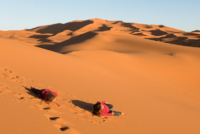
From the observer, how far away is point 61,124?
3.37 meters

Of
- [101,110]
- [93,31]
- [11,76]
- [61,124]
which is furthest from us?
[93,31]

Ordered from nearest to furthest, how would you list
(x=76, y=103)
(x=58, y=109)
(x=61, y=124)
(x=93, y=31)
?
(x=61, y=124)
(x=58, y=109)
(x=76, y=103)
(x=93, y=31)

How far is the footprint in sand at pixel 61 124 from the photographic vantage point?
10.6ft

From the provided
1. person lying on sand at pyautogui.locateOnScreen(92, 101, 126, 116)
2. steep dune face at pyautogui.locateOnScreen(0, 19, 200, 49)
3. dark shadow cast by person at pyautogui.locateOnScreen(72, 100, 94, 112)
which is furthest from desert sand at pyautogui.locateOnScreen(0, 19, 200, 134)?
steep dune face at pyautogui.locateOnScreen(0, 19, 200, 49)

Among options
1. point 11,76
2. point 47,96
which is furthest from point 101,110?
point 11,76

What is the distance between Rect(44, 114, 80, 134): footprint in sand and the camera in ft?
10.6

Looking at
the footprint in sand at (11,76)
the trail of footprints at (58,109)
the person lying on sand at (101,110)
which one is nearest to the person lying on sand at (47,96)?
the trail of footprints at (58,109)

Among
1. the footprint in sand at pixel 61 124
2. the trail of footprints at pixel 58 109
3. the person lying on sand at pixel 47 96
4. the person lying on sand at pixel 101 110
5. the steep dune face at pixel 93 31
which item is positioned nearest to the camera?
the footprint in sand at pixel 61 124

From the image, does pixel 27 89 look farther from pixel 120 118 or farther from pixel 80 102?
pixel 120 118

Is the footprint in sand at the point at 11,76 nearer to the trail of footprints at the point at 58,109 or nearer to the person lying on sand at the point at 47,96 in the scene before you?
the trail of footprints at the point at 58,109

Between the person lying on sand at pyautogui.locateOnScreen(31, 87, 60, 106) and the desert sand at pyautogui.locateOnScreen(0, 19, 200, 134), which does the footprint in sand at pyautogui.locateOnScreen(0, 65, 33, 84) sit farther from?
the person lying on sand at pyautogui.locateOnScreen(31, 87, 60, 106)

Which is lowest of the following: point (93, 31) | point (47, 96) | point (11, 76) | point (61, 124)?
point (61, 124)

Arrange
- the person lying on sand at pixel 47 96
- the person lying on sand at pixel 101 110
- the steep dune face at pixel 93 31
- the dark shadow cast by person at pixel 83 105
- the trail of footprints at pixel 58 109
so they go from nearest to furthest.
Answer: the trail of footprints at pixel 58 109, the person lying on sand at pixel 47 96, the person lying on sand at pixel 101 110, the dark shadow cast by person at pixel 83 105, the steep dune face at pixel 93 31

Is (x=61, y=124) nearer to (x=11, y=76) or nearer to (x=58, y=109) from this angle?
(x=58, y=109)
